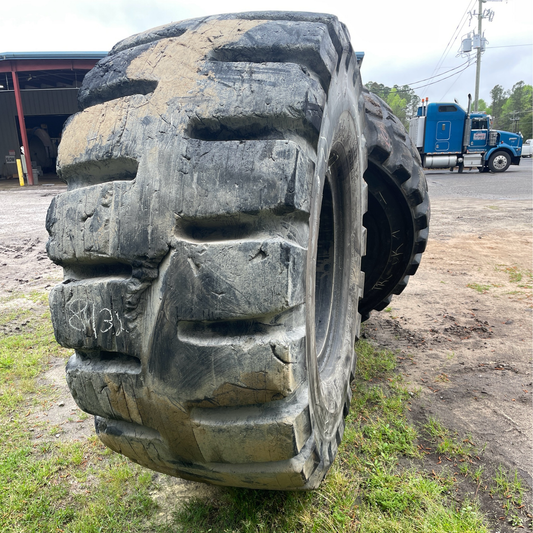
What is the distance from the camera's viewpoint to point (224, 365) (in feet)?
3.32

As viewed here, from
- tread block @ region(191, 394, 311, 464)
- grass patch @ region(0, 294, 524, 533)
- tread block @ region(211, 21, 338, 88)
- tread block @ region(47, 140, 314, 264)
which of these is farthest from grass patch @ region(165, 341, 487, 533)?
tread block @ region(211, 21, 338, 88)

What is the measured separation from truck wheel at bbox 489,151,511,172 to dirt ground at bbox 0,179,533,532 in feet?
41.5

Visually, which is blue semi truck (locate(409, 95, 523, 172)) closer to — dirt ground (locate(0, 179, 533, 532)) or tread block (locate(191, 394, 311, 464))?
dirt ground (locate(0, 179, 533, 532))

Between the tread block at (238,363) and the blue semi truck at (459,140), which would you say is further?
the blue semi truck at (459,140)

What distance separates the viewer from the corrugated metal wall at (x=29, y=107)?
22.4 m

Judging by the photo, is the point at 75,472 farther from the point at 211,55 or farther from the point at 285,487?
the point at 211,55

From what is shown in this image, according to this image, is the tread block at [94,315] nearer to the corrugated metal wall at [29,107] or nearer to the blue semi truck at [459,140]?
the blue semi truck at [459,140]

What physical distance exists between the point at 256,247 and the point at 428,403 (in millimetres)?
1628

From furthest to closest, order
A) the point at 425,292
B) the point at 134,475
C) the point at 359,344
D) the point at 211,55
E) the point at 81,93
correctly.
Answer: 1. the point at 425,292
2. the point at 359,344
3. the point at 134,475
4. the point at 81,93
5. the point at 211,55

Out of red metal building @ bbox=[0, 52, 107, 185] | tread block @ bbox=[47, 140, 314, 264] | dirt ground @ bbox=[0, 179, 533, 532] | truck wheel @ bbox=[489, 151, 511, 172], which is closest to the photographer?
tread block @ bbox=[47, 140, 314, 264]

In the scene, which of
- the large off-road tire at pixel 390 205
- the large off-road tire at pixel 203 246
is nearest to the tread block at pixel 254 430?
the large off-road tire at pixel 203 246

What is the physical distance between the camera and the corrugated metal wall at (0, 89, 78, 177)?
2244cm

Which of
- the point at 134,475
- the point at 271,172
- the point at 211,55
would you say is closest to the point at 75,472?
the point at 134,475

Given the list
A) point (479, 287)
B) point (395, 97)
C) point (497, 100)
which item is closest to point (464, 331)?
point (479, 287)
